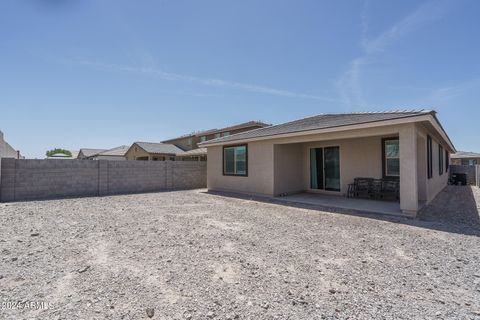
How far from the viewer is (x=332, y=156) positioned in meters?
10.1

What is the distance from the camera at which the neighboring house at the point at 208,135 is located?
2223cm

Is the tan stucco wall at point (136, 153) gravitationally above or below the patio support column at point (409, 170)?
above

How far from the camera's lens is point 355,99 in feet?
47.9

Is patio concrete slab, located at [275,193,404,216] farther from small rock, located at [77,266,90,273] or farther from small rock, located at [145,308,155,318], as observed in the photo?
small rock, located at [77,266,90,273]

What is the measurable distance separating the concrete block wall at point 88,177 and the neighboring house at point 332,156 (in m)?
2.75

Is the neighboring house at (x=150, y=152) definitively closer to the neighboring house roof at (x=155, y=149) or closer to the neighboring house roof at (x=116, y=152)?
the neighboring house roof at (x=155, y=149)

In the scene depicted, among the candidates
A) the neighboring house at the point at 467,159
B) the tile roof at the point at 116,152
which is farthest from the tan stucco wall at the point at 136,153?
the neighboring house at the point at 467,159

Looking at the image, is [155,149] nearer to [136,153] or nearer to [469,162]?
[136,153]

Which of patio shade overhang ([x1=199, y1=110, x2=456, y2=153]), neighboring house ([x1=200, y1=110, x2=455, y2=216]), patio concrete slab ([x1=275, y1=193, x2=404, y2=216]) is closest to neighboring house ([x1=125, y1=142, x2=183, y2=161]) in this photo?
neighboring house ([x1=200, y1=110, x2=455, y2=216])

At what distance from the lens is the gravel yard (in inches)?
91.0

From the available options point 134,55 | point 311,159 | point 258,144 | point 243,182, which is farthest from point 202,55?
point 311,159

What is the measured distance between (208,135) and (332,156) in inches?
713

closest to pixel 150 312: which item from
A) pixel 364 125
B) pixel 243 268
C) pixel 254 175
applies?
pixel 243 268

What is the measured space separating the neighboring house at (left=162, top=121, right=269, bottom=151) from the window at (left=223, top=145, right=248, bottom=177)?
8.52 m
